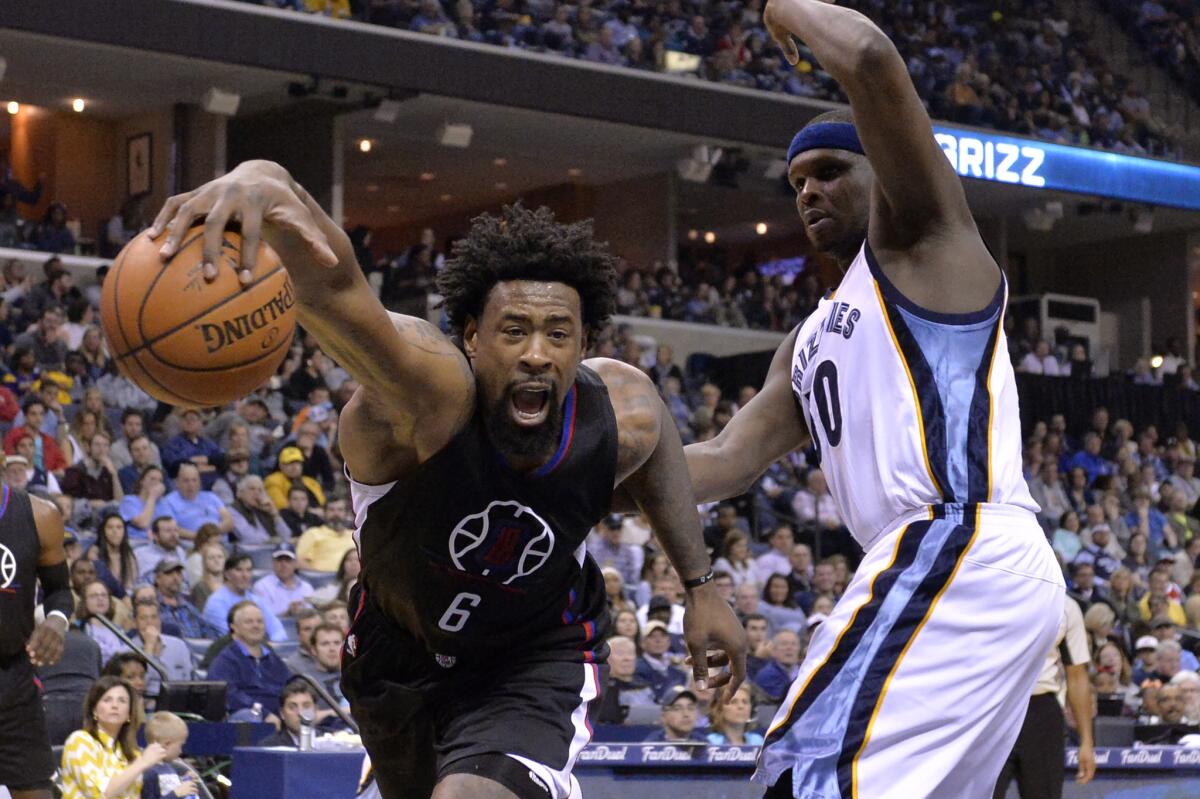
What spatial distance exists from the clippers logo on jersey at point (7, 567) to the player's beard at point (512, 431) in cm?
336

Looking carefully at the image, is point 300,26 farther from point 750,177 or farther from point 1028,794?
point 1028,794

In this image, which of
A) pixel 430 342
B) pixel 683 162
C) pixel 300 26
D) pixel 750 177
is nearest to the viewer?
pixel 430 342

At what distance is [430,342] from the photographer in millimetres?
3871

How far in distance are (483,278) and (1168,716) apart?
9715 mm

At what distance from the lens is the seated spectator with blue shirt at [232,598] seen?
11.3m

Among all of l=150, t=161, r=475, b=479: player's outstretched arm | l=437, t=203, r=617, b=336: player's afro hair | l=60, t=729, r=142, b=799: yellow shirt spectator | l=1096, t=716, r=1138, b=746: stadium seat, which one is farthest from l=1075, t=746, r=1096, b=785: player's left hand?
l=150, t=161, r=475, b=479: player's outstretched arm

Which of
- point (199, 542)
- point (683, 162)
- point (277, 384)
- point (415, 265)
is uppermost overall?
point (683, 162)

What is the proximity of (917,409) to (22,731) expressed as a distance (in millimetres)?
4374

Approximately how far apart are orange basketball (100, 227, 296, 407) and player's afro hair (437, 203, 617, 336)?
0.66 meters

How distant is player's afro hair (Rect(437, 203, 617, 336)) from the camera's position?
4.20 m

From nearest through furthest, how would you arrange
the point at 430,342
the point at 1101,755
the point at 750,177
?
1. the point at 430,342
2. the point at 1101,755
3. the point at 750,177

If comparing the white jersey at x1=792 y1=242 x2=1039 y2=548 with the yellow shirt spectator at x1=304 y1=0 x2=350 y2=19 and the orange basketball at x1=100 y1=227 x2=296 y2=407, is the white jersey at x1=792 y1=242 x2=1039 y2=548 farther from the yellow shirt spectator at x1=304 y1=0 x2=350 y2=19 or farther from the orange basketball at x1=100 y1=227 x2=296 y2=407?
the yellow shirt spectator at x1=304 y1=0 x2=350 y2=19

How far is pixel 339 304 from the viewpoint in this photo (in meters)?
3.59

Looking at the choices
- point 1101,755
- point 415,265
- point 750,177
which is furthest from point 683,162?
point 1101,755
